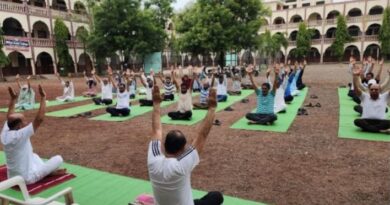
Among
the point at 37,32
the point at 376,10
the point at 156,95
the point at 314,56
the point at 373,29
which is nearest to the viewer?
the point at 156,95

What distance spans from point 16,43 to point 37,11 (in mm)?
3974

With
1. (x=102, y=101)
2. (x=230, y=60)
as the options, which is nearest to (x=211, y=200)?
(x=102, y=101)

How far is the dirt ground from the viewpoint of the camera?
443 cm

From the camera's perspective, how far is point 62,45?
28.9 meters

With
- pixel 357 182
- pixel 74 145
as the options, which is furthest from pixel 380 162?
pixel 74 145

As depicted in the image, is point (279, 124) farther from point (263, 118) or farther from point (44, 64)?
point (44, 64)

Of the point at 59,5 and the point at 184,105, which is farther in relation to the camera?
the point at 59,5

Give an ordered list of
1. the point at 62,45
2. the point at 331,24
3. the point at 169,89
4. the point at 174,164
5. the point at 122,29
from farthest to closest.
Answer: the point at 331,24 → the point at 62,45 → the point at 122,29 → the point at 169,89 → the point at 174,164

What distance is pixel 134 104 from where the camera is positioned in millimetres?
12945

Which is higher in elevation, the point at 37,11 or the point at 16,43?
the point at 37,11

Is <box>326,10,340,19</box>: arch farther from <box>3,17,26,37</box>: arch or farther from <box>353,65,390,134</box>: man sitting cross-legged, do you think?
<box>353,65,390,134</box>: man sitting cross-legged

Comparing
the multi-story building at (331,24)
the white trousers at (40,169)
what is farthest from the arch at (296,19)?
the white trousers at (40,169)

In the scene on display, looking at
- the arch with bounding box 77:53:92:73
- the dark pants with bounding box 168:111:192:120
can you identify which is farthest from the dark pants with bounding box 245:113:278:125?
the arch with bounding box 77:53:92:73

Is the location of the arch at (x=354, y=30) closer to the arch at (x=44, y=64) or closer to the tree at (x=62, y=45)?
the tree at (x=62, y=45)
